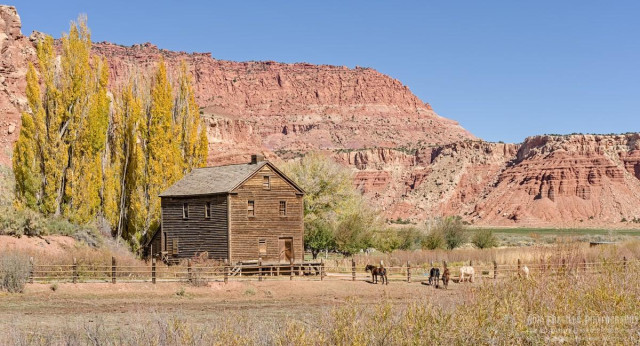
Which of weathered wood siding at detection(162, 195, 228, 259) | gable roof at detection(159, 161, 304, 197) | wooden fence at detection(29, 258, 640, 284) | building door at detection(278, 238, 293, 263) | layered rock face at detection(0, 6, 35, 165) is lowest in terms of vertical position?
wooden fence at detection(29, 258, 640, 284)

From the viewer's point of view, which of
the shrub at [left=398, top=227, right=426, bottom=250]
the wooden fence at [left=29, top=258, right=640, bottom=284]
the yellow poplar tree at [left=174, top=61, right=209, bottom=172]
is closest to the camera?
the wooden fence at [left=29, top=258, right=640, bottom=284]

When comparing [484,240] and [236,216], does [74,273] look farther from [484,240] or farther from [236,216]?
[484,240]

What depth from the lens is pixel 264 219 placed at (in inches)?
1483

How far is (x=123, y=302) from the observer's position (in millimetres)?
25250

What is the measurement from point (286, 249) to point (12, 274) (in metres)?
15.4

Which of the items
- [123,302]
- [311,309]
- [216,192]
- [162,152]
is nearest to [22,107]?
[162,152]

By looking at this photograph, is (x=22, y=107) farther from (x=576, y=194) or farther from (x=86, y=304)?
(x=576, y=194)

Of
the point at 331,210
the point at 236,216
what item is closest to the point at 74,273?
the point at 236,216

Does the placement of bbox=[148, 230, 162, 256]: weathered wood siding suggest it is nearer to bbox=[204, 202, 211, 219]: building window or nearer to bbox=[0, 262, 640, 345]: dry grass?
bbox=[204, 202, 211, 219]: building window

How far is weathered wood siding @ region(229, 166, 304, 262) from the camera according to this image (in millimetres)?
36656

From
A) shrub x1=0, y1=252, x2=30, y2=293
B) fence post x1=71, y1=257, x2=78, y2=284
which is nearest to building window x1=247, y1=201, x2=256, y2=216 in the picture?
fence post x1=71, y1=257, x2=78, y2=284

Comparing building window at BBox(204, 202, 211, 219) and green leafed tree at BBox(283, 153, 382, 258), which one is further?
green leafed tree at BBox(283, 153, 382, 258)

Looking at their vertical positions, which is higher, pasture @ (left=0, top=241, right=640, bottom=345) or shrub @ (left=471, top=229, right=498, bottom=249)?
shrub @ (left=471, top=229, right=498, bottom=249)

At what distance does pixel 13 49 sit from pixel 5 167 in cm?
2054
